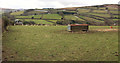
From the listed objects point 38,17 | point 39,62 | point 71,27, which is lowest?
point 39,62

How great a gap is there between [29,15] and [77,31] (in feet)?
164

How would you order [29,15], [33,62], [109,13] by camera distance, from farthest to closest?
[109,13], [29,15], [33,62]

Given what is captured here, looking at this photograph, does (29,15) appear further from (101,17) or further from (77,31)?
(77,31)

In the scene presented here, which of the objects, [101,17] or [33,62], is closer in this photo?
[33,62]

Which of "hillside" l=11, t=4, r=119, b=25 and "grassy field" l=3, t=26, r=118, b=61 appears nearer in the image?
"grassy field" l=3, t=26, r=118, b=61

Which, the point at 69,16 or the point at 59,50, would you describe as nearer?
the point at 59,50

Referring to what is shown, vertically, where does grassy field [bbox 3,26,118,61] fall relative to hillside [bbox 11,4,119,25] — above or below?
below

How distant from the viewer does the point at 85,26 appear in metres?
26.4

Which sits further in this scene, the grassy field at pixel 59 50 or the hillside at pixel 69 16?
the hillside at pixel 69 16

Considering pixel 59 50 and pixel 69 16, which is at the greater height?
pixel 69 16

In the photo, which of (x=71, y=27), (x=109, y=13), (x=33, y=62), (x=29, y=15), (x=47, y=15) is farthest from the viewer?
(x=109, y=13)

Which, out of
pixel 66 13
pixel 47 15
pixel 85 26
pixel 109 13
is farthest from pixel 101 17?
pixel 85 26

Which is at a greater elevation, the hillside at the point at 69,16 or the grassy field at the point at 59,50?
the hillside at the point at 69,16

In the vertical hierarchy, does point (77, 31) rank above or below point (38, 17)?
below
